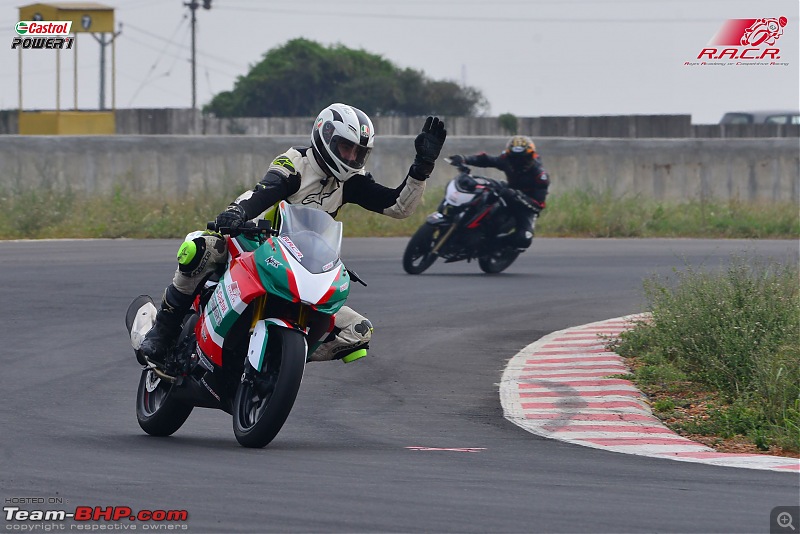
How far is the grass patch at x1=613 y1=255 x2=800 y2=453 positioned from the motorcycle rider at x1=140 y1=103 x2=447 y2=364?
232 cm

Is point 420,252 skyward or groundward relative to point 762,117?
groundward

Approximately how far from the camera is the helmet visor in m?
7.59

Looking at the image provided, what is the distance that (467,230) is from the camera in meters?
17.7

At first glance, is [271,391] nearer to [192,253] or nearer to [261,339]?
[261,339]

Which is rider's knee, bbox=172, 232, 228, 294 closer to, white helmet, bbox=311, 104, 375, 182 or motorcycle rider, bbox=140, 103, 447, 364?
motorcycle rider, bbox=140, 103, 447, 364

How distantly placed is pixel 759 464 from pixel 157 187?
19430 mm

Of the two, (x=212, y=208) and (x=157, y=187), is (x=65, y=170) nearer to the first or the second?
(x=157, y=187)

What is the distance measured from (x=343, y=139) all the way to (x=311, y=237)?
29.6 inches

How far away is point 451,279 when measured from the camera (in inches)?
678

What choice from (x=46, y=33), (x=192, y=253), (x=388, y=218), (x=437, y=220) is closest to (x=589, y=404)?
(x=192, y=253)

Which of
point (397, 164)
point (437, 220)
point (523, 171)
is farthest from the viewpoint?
point (397, 164)

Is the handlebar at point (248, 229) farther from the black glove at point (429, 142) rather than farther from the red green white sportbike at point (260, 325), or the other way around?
the black glove at point (429, 142)

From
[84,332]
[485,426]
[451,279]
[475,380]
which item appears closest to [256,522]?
[485,426]

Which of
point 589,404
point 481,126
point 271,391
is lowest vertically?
point 589,404
